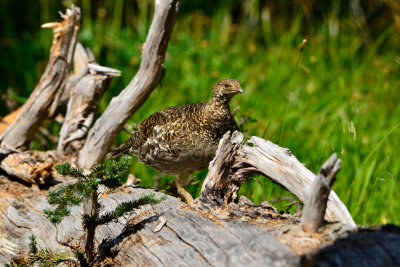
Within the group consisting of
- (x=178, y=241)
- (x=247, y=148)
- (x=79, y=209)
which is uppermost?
(x=247, y=148)

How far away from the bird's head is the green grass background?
58 centimetres

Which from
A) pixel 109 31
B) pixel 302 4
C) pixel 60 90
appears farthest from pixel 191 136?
pixel 302 4

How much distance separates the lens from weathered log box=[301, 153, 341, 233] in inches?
75.7

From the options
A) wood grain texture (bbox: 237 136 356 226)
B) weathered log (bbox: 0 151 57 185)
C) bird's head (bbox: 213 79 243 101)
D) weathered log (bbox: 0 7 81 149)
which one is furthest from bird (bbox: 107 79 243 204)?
weathered log (bbox: 0 7 81 149)

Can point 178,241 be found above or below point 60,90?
below

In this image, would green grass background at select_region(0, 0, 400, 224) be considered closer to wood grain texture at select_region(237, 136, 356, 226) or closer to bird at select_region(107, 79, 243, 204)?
bird at select_region(107, 79, 243, 204)

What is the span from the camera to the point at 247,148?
8.55 ft

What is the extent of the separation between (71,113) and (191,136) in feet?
4.55

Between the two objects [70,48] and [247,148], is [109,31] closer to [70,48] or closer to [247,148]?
[70,48]

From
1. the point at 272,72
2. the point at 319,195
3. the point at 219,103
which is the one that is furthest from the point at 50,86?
the point at 272,72

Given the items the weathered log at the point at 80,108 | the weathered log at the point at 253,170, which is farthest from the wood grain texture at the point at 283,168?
the weathered log at the point at 80,108

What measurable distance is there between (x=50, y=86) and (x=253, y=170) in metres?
2.25

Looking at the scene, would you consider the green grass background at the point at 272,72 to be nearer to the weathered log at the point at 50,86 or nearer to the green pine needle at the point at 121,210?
the weathered log at the point at 50,86

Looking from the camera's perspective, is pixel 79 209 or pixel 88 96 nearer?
pixel 79 209
